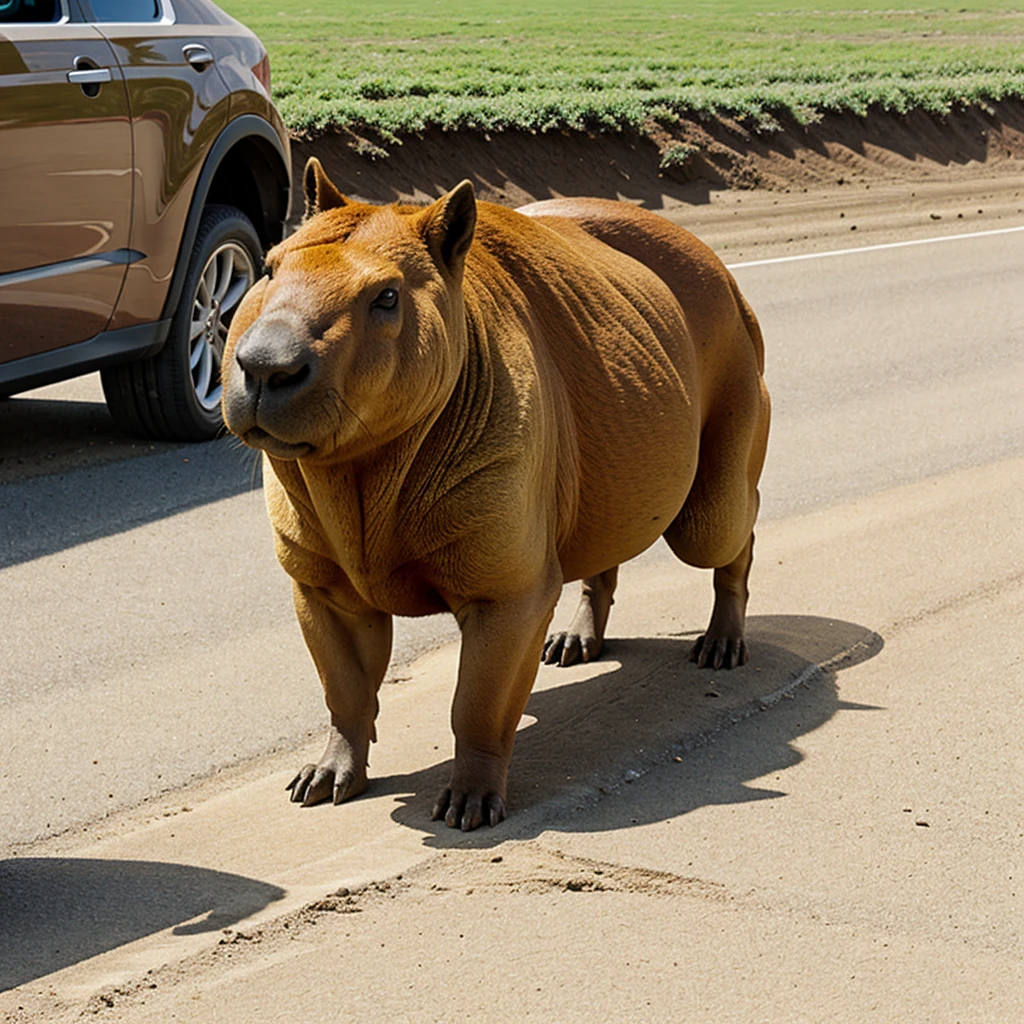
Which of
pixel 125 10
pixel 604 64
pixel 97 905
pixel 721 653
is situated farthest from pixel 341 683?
pixel 604 64

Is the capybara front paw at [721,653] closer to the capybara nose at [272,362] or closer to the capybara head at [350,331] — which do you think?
the capybara head at [350,331]

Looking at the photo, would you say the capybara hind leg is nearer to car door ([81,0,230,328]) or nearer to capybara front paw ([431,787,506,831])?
capybara front paw ([431,787,506,831])

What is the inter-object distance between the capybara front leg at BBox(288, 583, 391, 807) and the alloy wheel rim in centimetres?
409

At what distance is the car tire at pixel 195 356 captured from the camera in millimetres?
8281

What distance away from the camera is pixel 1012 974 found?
3.43 meters

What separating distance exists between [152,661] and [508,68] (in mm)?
22304

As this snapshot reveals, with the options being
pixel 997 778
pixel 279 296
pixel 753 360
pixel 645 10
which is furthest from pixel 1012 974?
pixel 645 10

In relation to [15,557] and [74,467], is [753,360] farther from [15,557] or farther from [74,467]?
[74,467]

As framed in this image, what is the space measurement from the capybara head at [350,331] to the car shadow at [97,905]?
1014 mm

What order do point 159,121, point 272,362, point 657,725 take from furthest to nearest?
point 159,121, point 657,725, point 272,362

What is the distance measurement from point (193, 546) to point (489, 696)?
2.95 metres

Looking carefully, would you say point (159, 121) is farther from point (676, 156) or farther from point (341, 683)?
point (676, 156)

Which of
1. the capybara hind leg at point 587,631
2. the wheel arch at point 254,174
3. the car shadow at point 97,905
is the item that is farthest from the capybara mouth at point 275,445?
the wheel arch at point 254,174

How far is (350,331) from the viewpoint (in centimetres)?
376
